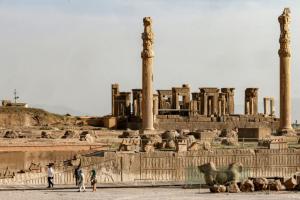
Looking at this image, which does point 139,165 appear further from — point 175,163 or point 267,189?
point 267,189

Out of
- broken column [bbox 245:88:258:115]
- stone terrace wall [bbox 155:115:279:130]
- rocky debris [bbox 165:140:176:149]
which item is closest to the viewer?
rocky debris [bbox 165:140:176:149]

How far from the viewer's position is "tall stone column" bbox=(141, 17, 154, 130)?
34.5 meters

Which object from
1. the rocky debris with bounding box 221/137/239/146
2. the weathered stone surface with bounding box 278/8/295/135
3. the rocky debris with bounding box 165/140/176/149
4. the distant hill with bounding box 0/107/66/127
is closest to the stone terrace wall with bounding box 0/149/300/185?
the rocky debris with bounding box 165/140/176/149

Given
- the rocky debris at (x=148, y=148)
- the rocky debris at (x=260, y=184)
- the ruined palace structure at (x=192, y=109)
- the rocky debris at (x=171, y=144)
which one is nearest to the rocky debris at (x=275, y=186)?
the rocky debris at (x=260, y=184)

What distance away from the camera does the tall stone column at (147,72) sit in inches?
1359

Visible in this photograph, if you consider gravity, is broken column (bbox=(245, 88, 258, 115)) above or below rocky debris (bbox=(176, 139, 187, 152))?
above

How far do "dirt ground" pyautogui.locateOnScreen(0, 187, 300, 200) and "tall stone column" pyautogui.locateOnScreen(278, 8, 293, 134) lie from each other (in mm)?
17027

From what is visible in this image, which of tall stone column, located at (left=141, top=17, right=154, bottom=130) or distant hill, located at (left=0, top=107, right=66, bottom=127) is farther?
distant hill, located at (left=0, top=107, right=66, bottom=127)

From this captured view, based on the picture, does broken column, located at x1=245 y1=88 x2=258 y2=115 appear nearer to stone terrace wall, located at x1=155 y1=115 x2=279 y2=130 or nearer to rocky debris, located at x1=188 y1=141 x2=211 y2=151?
stone terrace wall, located at x1=155 y1=115 x2=279 y2=130

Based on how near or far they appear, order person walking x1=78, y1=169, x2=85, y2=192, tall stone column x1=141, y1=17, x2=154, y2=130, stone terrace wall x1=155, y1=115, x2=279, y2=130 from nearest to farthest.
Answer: person walking x1=78, y1=169, x2=85, y2=192
tall stone column x1=141, y1=17, x2=154, y2=130
stone terrace wall x1=155, y1=115, x2=279, y2=130

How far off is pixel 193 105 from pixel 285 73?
20926 millimetres

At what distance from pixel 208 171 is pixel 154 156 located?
161 inches

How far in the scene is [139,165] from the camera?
23922 mm

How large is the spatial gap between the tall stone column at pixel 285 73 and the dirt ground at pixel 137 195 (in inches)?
670
